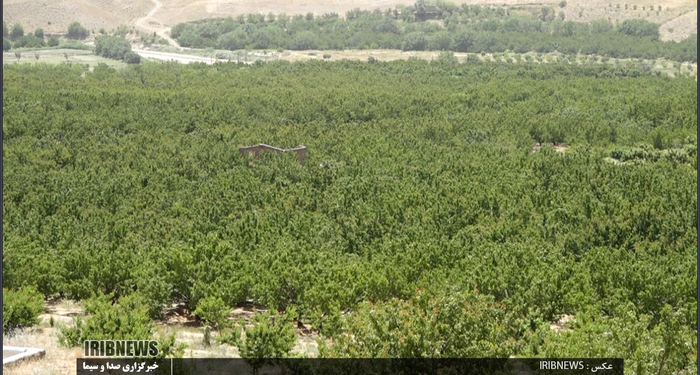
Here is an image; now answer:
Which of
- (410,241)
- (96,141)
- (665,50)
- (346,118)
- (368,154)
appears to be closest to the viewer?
(410,241)

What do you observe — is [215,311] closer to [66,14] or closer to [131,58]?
[131,58]

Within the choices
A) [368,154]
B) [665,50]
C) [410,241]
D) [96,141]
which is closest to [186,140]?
[96,141]

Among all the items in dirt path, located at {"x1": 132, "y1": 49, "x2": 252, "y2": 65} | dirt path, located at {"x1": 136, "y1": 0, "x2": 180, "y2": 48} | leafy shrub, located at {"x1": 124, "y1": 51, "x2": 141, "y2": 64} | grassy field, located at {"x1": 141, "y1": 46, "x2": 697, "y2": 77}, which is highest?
dirt path, located at {"x1": 136, "y1": 0, "x2": 180, "y2": 48}

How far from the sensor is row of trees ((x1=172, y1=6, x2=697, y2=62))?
15412 cm

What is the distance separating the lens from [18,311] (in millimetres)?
32281

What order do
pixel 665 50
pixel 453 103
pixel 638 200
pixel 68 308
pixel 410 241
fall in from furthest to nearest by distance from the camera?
pixel 665 50
pixel 453 103
pixel 638 200
pixel 410 241
pixel 68 308

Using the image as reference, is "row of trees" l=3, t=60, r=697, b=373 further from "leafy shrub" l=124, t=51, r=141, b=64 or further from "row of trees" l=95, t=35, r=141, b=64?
"row of trees" l=95, t=35, r=141, b=64

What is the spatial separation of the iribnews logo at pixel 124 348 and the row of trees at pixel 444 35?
5005 inches

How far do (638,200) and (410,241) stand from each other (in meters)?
15.2

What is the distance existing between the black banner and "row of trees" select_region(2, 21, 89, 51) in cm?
13059

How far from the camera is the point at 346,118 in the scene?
302ft

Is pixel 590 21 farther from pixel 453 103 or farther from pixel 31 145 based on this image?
pixel 31 145

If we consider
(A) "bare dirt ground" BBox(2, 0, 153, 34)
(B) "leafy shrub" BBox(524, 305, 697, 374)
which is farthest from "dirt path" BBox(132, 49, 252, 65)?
(B) "leafy shrub" BBox(524, 305, 697, 374)

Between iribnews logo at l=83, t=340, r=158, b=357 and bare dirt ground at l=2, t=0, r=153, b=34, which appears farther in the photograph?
bare dirt ground at l=2, t=0, r=153, b=34
